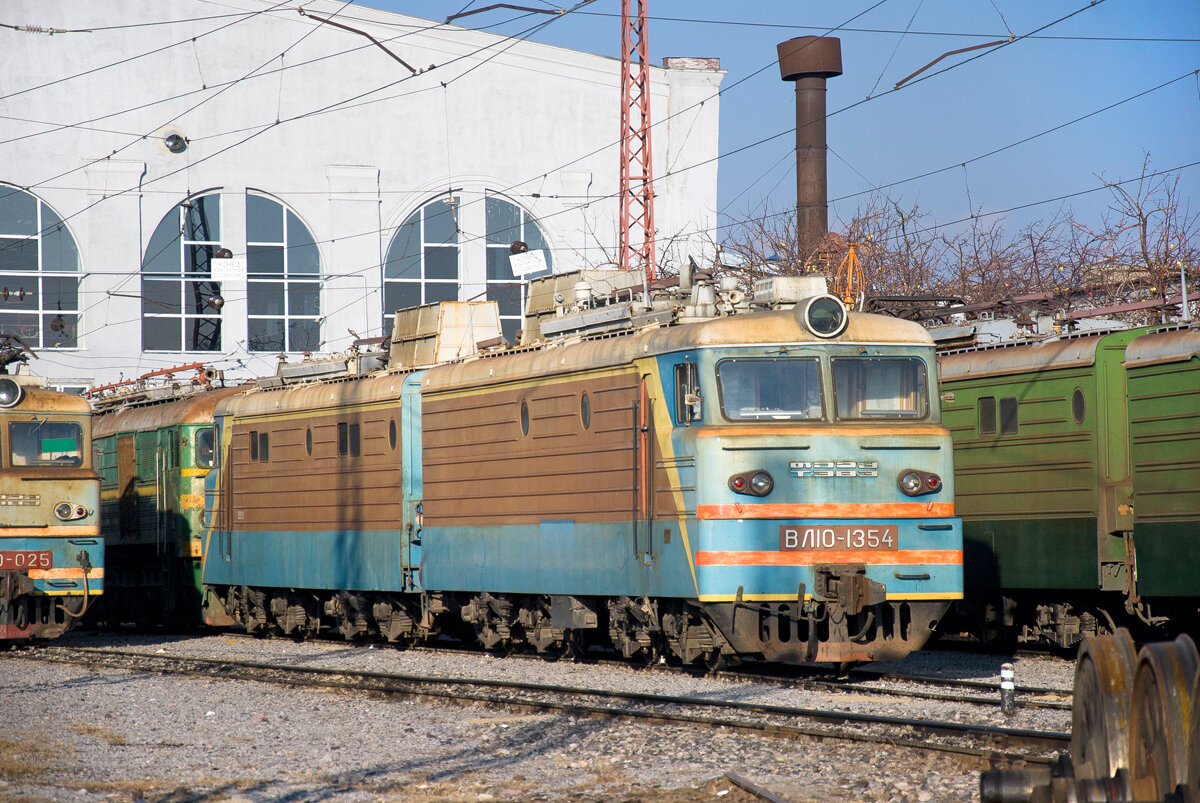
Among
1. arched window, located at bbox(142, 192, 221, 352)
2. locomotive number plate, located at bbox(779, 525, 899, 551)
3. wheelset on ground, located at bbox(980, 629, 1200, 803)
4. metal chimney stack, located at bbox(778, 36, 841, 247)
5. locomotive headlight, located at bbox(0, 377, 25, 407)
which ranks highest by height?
metal chimney stack, located at bbox(778, 36, 841, 247)

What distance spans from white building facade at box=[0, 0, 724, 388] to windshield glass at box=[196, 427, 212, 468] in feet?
55.8

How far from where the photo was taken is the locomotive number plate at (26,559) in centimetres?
1977

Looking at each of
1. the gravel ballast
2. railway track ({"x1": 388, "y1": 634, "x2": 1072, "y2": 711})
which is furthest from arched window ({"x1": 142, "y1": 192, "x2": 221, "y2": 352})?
railway track ({"x1": 388, "y1": 634, "x2": 1072, "y2": 711})

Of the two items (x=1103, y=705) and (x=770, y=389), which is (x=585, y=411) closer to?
(x=770, y=389)

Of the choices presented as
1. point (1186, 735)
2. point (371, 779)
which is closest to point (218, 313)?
point (371, 779)

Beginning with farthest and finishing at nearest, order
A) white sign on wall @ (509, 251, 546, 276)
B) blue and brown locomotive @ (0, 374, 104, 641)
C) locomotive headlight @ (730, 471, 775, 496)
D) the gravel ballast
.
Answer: white sign on wall @ (509, 251, 546, 276), blue and brown locomotive @ (0, 374, 104, 641), locomotive headlight @ (730, 471, 775, 496), the gravel ballast

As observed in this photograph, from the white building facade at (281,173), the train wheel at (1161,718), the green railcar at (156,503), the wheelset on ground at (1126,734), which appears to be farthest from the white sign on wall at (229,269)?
the train wheel at (1161,718)

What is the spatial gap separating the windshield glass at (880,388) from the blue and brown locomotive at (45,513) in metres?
10.8

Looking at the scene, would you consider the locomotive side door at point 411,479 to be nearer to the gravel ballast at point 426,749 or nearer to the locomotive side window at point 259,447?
the gravel ballast at point 426,749

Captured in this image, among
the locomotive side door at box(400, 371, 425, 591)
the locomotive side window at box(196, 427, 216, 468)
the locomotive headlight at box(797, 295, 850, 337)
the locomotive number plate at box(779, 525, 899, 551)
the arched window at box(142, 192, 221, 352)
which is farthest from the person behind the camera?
the arched window at box(142, 192, 221, 352)

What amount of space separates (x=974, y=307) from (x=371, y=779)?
11.7 meters

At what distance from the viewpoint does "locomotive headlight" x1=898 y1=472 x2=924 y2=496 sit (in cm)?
1423

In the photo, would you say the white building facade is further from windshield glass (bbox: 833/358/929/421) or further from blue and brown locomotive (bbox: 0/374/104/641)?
windshield glass (bbox: 833/358/929/421)

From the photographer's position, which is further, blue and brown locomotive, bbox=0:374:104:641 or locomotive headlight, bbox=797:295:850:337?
blue and brown locomotive, bbox=0:374:104:641
